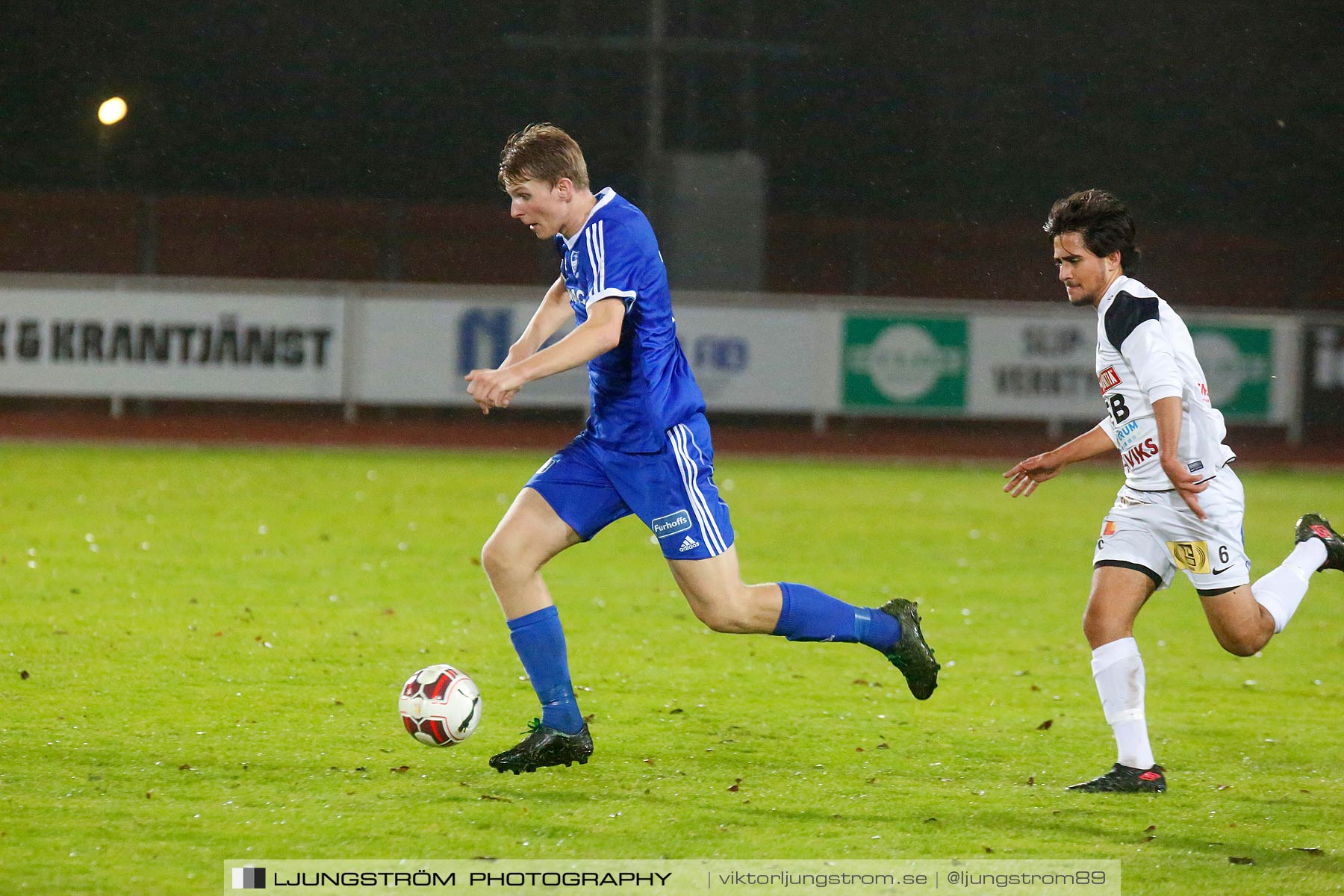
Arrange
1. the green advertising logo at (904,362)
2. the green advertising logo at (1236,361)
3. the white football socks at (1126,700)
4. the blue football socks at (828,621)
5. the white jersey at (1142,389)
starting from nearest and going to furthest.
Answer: the white jersey at (1142,389), the white football socks at (1126,700), the blue football socks at (828,621), the green advertising logo at (904,362), the green advertising logo at (1236,361)

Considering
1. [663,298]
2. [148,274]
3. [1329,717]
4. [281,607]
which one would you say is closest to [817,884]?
[663,298]

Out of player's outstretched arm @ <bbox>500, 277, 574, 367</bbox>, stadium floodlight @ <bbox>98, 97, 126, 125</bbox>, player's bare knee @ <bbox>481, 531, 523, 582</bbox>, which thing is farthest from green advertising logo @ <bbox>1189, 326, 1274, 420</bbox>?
stadium floodlight @ <bbox>98, 97, 126, 125</bbox>

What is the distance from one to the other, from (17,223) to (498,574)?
2735cm

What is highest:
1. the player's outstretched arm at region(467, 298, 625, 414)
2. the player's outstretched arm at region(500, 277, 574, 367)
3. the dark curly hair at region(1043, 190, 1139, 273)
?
the dark curly hair at region(1043, 190, 1139, 273)

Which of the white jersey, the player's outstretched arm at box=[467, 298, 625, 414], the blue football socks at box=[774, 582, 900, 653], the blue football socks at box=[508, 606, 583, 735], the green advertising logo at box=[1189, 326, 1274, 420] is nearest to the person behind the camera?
the player's outstretched arm at box=[467, 298, 625, 414]

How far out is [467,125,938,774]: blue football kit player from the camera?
15.9 feet

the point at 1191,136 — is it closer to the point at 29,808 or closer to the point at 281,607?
the point at 281,607

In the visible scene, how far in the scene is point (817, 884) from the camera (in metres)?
3.87

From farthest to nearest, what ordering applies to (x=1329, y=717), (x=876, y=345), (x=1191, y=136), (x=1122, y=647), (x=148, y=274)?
1. (x=1191, y=136)
2. (x=148, y=274)
3. (x=876, y=345)
4. (x=1329, y=717)
5. (x=1122, y=647)

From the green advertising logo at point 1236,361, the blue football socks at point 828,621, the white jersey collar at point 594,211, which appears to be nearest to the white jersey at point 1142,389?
the blue football socks at point 828,621

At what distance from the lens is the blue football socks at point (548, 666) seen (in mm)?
5039

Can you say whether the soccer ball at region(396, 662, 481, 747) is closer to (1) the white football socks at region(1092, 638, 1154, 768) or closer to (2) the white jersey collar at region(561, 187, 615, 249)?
(2) the white jersey collar at region(561, 187, 615, 249)

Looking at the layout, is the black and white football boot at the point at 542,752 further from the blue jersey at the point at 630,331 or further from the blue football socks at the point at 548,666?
the blue jersey at the point at 630,331

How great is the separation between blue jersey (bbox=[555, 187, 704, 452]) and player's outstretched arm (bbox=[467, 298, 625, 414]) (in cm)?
8
